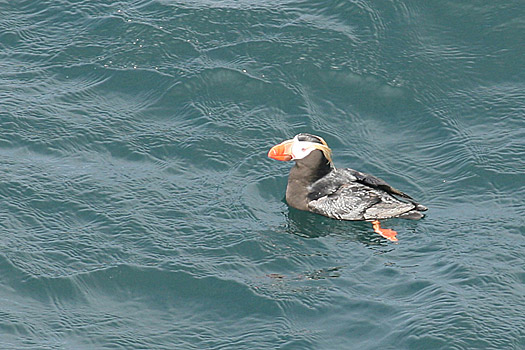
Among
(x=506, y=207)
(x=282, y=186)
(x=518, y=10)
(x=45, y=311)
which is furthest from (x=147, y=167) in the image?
(x=518, y=10)

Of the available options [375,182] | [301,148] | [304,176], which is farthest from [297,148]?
[375,182]

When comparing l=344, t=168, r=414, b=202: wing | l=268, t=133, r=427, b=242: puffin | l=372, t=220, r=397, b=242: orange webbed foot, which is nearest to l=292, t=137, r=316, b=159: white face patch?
l=268, t=133, r=427, b=242: puffin

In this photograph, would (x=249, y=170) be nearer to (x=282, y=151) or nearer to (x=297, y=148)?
(x=282, y=151)

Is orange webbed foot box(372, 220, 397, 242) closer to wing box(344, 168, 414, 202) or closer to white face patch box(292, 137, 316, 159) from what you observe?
wing box(344, 168, 414, 202)

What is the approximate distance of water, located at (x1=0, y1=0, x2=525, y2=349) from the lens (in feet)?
31.3

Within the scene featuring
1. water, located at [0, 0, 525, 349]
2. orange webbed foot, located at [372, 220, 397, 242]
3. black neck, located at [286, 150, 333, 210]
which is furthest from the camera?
black neck, located at [286, 150, 333, 210]

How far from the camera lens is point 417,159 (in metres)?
12.7

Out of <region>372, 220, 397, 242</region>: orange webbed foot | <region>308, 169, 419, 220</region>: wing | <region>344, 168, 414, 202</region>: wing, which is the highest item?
<region>344, 168, 414, 202</region>: wing

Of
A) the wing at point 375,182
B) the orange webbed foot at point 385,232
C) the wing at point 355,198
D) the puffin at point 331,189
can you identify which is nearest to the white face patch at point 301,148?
the puffin at point 331,189

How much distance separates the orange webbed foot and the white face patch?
1.26 metres

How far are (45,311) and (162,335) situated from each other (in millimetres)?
1276

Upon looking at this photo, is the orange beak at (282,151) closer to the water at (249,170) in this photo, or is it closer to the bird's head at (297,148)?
the bird's head at (297,148)

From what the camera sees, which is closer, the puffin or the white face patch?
the puffin

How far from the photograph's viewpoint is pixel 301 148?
475 inches
